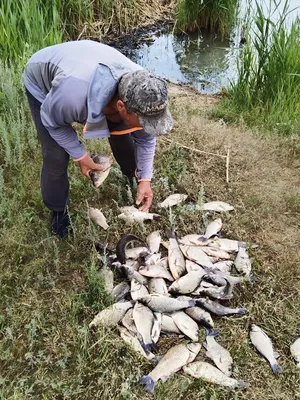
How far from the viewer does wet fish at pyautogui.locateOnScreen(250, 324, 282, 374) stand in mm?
2506

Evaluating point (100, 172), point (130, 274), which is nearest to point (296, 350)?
point (130, 274)

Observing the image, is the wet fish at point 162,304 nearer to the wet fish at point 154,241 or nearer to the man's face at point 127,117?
the wet fish at point 154,241

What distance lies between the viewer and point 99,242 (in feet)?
10.3

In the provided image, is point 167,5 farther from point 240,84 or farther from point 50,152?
point 50,152

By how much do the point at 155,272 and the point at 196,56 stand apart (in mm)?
5063

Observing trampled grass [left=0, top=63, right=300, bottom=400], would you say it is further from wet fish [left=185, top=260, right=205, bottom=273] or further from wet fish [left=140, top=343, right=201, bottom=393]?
wet fish [left=185, top=260, right=205, bottom=273]

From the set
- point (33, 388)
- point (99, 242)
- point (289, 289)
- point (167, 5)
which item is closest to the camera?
point (33, 388)

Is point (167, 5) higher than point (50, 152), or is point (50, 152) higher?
point (167, 5)

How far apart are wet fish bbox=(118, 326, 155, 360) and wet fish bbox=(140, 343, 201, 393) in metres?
0.08

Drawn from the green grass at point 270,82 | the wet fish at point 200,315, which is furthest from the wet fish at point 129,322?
the green grass at point 270,82

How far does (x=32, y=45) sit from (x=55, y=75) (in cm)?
275

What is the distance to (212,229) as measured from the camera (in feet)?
10.8

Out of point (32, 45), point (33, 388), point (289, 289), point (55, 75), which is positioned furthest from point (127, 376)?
point (32, 45)

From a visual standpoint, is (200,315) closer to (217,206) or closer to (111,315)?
(111,315)
